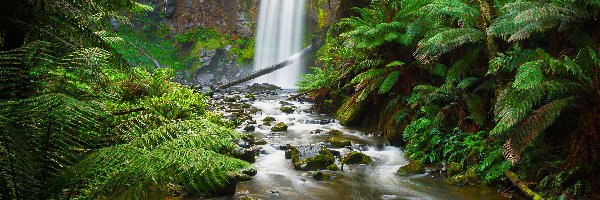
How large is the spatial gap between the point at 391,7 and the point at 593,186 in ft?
16.8

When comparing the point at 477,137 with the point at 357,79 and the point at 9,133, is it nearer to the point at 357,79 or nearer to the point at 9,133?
the point at 357,79

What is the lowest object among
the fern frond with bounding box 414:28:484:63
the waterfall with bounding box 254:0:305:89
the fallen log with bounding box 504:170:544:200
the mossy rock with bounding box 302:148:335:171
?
the fallen log with bounding box 504:170:544:200

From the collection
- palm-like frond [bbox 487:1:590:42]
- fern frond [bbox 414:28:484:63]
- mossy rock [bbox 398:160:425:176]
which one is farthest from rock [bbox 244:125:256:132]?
palm-like frond [bbox 487:1:590:42]

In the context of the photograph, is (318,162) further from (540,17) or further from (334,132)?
(540,17)

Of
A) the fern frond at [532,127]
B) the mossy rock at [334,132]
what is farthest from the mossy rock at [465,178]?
the mossy rock at [334,132]

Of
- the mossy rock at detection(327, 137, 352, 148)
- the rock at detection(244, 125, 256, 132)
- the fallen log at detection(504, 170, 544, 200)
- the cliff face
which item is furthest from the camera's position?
the cliff face

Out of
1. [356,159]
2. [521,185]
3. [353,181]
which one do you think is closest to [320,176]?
[353,181]

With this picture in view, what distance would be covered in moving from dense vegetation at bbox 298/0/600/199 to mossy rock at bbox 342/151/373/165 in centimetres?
70

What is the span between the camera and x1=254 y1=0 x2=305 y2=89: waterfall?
2447 centimetres

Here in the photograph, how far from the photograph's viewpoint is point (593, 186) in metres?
3.48

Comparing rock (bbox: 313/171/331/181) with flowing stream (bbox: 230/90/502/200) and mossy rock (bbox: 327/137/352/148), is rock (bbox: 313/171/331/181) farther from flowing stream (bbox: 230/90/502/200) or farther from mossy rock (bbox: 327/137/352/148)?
mossy rock (bbox: 327/137/352/148)

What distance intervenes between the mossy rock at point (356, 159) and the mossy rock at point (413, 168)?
0.67 meters

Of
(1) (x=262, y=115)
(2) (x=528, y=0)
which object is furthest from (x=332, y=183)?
(1) (x=262, y=115)

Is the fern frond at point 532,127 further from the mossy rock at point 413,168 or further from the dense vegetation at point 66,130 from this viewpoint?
the dense vegetation at point 66,130
